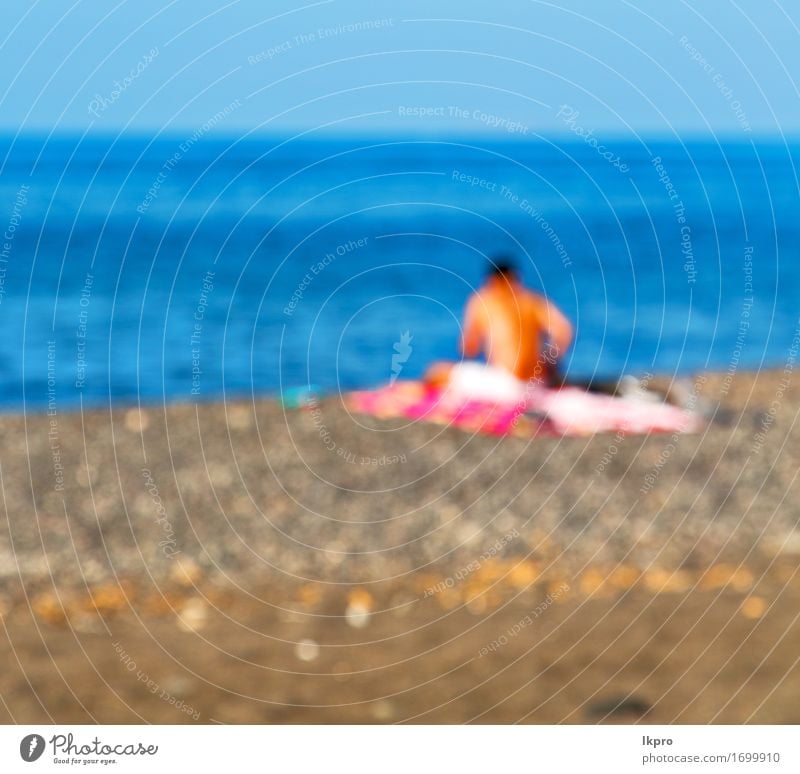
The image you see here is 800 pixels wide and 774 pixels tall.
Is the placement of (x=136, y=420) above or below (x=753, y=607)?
above

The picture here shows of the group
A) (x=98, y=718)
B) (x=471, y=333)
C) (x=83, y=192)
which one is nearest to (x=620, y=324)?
(x=471, y=333)

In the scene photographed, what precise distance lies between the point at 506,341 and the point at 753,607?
5.86m

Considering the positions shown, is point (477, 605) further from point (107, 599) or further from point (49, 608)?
point (49, 608)

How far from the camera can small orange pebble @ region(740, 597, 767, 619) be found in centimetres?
643

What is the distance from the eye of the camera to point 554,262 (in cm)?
4912

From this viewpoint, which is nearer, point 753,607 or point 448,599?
point 753,607

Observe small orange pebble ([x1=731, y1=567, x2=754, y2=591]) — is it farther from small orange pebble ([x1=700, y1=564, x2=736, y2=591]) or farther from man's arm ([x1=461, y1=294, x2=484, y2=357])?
man's arm ([x1=461, y1=294, x2=484, y2=357])

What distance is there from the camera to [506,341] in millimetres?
12094

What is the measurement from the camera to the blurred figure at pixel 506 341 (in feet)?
38.3

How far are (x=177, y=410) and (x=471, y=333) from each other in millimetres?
3514

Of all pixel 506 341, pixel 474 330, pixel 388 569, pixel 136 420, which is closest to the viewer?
pixel 388 569

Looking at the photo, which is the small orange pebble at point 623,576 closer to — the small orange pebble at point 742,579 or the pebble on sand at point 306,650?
the small orange pebble at point 742,579

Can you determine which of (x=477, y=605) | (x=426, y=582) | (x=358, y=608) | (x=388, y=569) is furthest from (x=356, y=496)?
(x=477, y=605)

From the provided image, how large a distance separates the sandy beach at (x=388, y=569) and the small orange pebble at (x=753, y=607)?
2 cm
